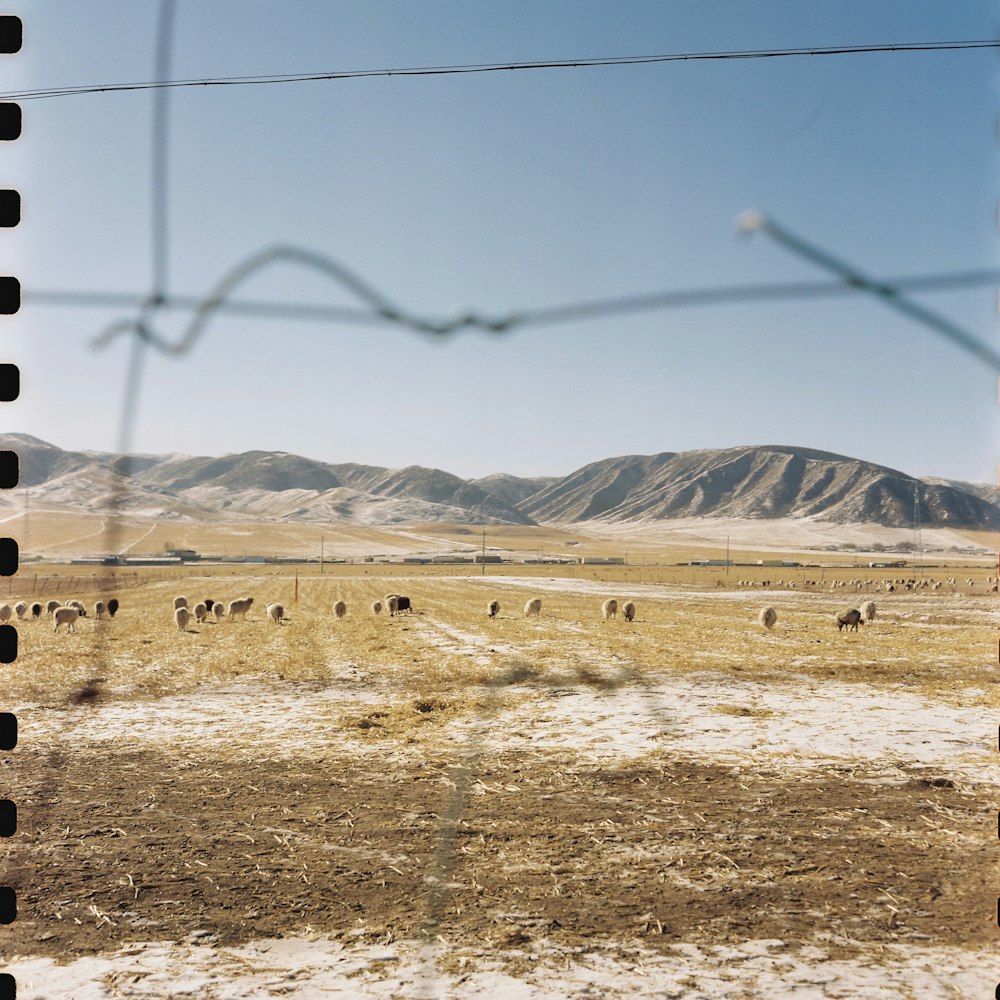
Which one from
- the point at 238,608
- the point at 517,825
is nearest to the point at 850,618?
the point at 517,825

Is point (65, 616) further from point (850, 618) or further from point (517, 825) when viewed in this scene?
point (850, 618)

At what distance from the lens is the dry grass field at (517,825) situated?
6.64 meters

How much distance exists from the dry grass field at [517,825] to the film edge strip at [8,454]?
387 millimetres

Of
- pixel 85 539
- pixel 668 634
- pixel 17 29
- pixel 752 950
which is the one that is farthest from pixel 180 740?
pixel 85 539

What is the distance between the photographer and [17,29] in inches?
126

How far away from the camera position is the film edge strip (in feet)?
9.18

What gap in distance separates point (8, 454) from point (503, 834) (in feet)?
27.4

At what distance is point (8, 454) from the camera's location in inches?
109

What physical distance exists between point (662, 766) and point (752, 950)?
584cm

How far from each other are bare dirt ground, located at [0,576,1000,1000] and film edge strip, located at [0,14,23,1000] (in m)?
0.44

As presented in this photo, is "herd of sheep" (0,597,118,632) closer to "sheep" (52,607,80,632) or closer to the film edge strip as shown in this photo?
"sheep" (52,607,80,632)

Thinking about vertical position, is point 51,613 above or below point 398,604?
below

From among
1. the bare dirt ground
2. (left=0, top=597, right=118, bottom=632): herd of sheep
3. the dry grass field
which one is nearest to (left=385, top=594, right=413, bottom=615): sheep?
(left=0, top=597, right=118, bottom=632): herd of sheep

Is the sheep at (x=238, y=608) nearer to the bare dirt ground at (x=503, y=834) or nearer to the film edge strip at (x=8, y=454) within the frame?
the bare dirt ground at (x=503, y=834)
